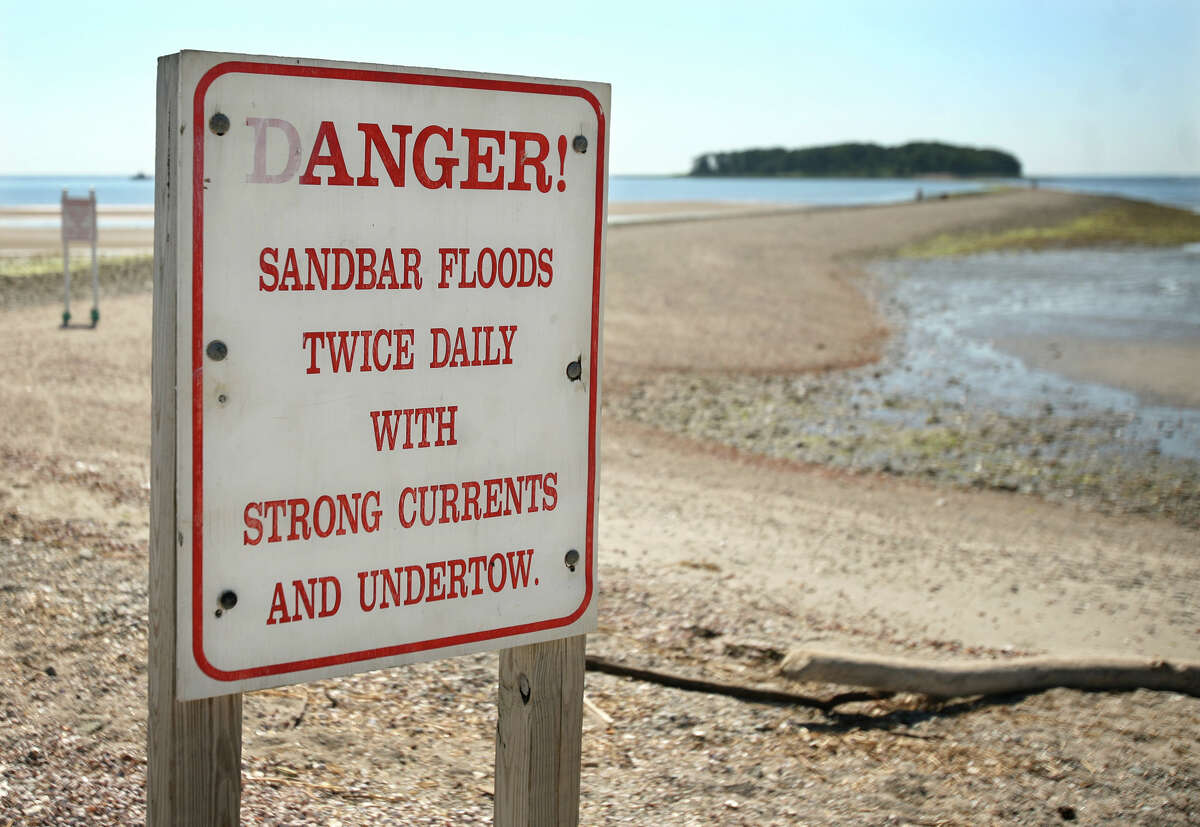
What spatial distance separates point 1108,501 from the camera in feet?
29.1

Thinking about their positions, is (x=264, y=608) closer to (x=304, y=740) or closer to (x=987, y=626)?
(x=304, y=740)

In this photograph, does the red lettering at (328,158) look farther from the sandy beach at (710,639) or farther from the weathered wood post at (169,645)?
the sandy beach at (710,639)

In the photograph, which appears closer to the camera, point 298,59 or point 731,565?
point 298,59

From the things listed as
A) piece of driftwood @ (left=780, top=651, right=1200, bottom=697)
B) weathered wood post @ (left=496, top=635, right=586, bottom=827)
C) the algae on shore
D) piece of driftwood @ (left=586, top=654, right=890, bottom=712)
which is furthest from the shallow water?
weathered wood post @ (left=496, top=635, right=586, bottom=827)

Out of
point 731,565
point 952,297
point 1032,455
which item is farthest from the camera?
point 952,297

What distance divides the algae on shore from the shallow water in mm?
2136

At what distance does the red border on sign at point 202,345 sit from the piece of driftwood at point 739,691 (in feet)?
7.10

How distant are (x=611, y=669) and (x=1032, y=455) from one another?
22.5 ft

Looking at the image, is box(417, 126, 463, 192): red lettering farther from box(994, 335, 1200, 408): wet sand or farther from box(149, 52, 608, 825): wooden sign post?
box(994, 335, 1200, 408): wet sand

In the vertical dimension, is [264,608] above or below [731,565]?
above

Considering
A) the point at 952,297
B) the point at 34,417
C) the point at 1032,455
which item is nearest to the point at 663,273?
the point at 952,297

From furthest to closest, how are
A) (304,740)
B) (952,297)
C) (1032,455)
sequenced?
(952,297) → (1032,455) → (304,740)

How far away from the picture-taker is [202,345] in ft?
6.14

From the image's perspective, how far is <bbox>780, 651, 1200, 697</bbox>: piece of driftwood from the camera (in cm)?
431
